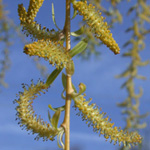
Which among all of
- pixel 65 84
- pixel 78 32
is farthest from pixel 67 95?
pixel 78 32

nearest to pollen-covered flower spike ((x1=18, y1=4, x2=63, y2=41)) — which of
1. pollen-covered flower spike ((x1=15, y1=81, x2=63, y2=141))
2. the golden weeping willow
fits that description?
the golden weeping willow

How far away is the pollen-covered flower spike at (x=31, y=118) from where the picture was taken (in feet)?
2.33

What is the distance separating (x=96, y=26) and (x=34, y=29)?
0.17 m

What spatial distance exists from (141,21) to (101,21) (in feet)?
4.14

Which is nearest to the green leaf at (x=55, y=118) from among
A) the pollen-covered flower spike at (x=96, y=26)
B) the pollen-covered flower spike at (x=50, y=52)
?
the pollen-covered flower spike at (x=50, y=52)

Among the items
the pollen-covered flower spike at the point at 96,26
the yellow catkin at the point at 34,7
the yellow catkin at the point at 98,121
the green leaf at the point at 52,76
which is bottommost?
the yellow catkin at the point at 98,121

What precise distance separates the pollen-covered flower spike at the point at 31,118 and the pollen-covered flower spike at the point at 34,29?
0.48ft

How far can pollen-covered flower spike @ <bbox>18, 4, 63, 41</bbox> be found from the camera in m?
0.76

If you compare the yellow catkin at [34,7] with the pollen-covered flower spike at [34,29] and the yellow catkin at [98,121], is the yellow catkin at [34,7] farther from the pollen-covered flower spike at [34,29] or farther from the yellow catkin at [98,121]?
the yellow catkin at [98,121]

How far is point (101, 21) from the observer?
0.76 meters

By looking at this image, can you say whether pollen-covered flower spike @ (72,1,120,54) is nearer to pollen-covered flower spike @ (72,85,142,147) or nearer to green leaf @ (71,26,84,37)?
green leaf @ (71,26,84,37)

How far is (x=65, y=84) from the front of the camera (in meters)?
0.77

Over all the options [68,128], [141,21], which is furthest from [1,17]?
[68,128]

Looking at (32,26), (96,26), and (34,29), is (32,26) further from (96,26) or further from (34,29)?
(96,26)
